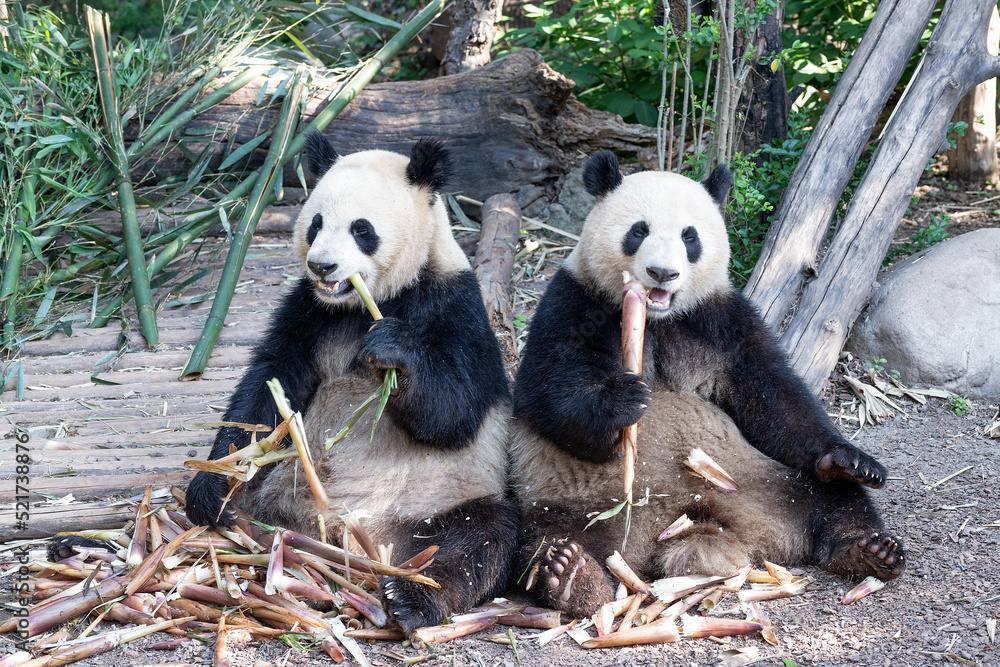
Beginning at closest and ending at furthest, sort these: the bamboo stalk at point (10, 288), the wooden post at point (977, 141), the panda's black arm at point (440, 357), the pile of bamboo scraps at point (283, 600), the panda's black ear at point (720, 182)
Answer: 1. the pile of bamboo scraps at point (283, 600)
2. the panda's black arm at point (440, 357)
3. the panda's black ear at point (720, 182)
4. the bamboo stalk at point (10, 288)
5. the wooden post at point (977, 141)

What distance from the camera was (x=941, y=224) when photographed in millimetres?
5945

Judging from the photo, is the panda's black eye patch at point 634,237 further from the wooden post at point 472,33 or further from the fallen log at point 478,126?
the wooden post at point 472,33

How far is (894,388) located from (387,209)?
3.35m

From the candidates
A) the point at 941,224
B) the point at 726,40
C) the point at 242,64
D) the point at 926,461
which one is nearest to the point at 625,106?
the point at 726,40

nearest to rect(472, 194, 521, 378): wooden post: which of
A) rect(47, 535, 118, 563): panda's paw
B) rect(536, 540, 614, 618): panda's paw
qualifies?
rect(536, 540, 614, 618): panda's paw

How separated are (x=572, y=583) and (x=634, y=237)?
1500 millimetres

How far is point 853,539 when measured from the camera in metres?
3.38

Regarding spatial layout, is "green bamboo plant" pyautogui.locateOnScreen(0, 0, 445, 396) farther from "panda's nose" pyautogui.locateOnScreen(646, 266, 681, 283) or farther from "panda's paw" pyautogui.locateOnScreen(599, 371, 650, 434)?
"panda's nose" pyautogui.locateOnScreen(646, 266, 681, 283)

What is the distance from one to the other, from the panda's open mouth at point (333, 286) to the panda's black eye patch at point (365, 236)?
0.17m

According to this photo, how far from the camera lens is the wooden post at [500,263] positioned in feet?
17.0

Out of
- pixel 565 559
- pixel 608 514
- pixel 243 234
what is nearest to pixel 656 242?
pixel 608 514

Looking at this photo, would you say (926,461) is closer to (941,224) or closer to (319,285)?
(941,224)

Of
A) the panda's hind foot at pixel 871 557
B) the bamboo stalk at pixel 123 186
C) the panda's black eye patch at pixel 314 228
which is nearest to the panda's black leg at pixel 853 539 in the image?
the panda's hind foot at pixel 871 557

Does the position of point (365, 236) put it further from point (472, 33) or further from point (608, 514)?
point (472, 33)
